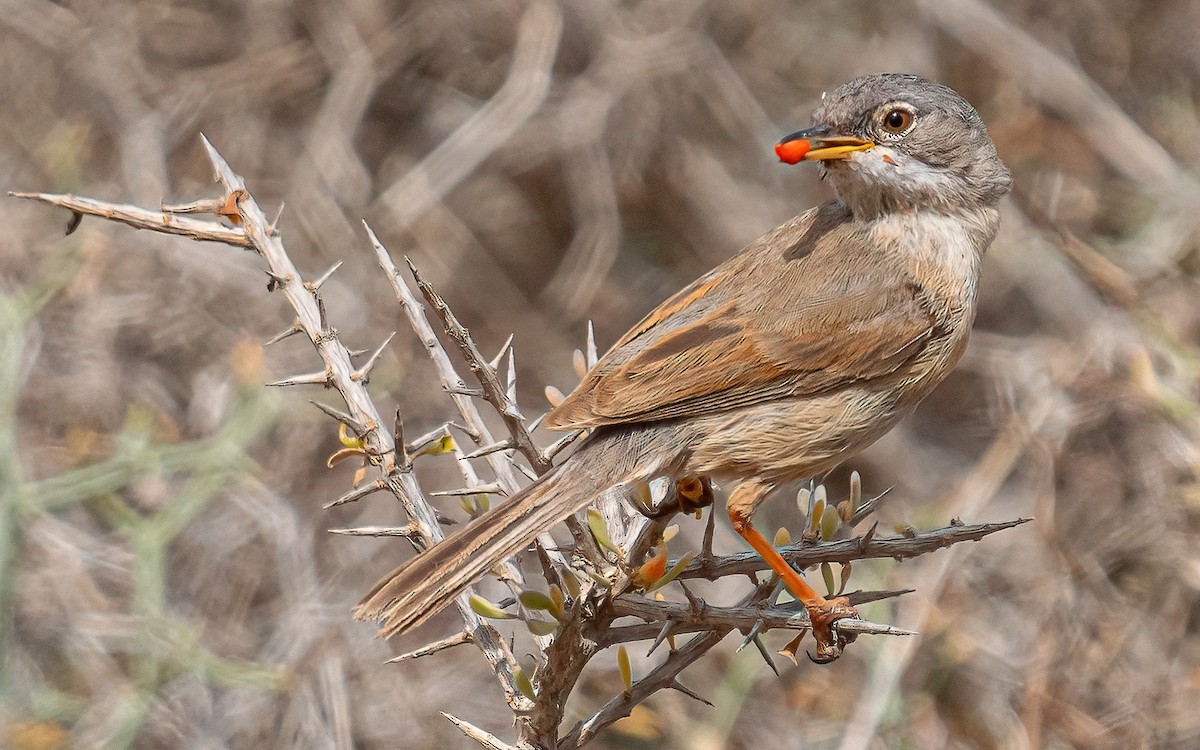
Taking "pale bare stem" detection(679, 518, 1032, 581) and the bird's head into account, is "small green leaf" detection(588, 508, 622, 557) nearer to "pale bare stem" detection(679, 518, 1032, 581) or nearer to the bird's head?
"pale bare stem" detection(679, 518, 1032, 581)

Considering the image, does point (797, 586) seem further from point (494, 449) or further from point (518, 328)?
point (518, 328)

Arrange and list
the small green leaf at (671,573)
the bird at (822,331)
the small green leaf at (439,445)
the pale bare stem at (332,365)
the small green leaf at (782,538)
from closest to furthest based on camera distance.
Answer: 1. the small green leaf at (671,573)
2. the pale bare stem at (332,365)
3. the small green leaf at (439,445)
4. the small green leaf at (782,538)
5. the bird at (822,331)

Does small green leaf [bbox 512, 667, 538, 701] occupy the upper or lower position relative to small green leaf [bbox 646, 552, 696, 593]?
lower

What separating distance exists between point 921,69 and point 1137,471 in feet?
8.78

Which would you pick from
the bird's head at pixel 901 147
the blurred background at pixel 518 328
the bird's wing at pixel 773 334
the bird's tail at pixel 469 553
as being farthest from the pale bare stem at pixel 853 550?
the blurred background at pixel 518 328

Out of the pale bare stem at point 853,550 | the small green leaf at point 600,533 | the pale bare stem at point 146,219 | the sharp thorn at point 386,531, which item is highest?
the pale bare stem at point 146,219

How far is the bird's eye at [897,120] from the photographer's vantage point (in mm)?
3922

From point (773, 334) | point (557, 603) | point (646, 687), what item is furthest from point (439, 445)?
point (773, 334)

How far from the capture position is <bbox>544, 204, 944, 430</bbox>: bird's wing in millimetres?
3693

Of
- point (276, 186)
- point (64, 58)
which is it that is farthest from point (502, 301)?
point (64, 58)

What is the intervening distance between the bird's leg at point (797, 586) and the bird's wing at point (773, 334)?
0.86ft

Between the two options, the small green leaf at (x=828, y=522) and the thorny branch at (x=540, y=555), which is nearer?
the thorny branch at (x=540, y=555)

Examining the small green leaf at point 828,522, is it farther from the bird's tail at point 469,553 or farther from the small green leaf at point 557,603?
the small green leaf at point 557,603

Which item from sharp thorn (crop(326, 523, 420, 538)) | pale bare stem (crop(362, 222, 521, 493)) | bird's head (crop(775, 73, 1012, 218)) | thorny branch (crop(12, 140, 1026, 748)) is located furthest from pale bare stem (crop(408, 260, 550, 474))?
bird's head (crop(775, 73, 1012, 218))
